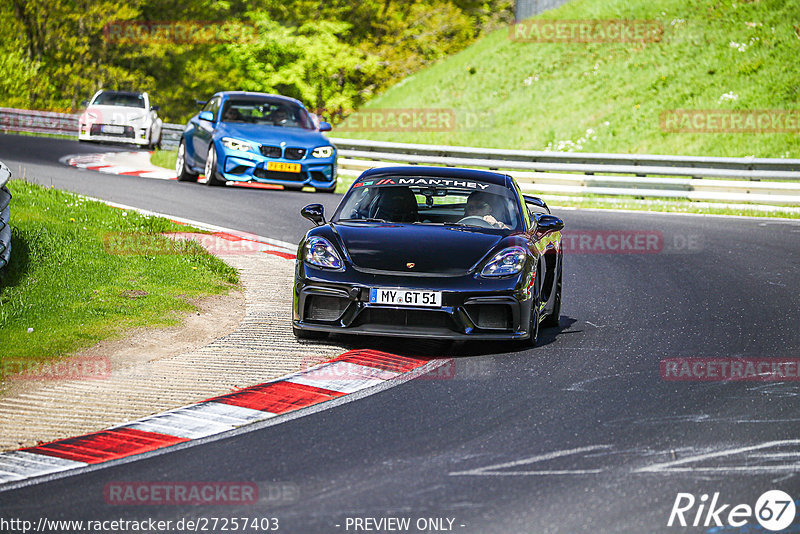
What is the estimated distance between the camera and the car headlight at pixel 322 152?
61.6 feet

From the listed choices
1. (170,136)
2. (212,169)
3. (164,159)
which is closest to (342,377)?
(212,169)

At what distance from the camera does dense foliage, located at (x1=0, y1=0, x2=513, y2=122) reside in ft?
160

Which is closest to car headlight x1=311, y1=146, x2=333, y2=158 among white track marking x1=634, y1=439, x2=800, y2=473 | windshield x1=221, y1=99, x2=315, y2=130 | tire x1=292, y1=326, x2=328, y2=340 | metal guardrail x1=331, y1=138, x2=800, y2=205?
windshield x1=221, y1=99, x2=315, y2=130

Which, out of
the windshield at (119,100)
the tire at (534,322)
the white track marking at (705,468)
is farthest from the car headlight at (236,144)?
the windshield at (119,100)

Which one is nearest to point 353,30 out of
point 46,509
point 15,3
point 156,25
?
point 156,25

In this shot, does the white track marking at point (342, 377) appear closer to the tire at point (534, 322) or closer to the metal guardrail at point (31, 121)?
the tire at point (534, 322)

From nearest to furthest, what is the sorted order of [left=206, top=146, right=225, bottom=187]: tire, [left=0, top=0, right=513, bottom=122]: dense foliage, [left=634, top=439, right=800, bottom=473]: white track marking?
[left=634, top=439, right=800, bottom=473]: white track marking
[left=206, top=146, right=225, bottom=187]: tire
[left=0, top=0, right=513, bottom=122]: dense foliage

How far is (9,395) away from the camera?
22.0 feet

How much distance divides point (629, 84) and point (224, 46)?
23240mm

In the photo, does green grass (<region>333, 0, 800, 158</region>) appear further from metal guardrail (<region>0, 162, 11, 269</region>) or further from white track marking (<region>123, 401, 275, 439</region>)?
white track marking (<region>123, 401, 275, 439</region>)

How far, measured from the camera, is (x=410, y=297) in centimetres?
770

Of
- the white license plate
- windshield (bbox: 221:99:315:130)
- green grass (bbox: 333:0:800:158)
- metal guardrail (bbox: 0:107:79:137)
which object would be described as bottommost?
metal guardrail (bbox: 0:107:79:137)

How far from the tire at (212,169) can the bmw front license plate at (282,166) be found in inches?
43.1

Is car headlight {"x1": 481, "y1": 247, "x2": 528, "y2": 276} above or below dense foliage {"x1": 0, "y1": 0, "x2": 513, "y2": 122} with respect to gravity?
below
